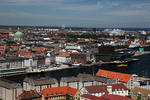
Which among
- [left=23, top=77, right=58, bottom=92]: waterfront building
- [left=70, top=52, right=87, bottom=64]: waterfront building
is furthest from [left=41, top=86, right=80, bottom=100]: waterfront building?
[left=70, top=52, right=87, bottom=64]: waterfront building

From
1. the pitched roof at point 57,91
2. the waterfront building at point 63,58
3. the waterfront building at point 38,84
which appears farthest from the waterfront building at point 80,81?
the waterfront building at point 63,58

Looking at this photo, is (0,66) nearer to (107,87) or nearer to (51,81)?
(51,81)

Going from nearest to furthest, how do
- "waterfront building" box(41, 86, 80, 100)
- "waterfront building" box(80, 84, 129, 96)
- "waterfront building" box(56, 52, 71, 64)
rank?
"waterfront building" box(41, 86, 80, 100) → "waterfront building" box(80, 84, 129, 96) → "waterfront building" box(56, 52, 71, 64)

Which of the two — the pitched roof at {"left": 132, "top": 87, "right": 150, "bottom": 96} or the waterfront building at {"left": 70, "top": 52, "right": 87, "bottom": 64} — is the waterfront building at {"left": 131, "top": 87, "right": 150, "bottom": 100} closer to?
the pitched roof at {"left": 132, "top": 87, "right": 150, "bottom": 96}

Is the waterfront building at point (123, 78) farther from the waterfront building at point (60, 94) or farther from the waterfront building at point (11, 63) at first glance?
the waterfront building at point (11, 63)

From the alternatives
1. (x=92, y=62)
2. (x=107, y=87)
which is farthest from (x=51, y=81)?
(x=92, y=62)

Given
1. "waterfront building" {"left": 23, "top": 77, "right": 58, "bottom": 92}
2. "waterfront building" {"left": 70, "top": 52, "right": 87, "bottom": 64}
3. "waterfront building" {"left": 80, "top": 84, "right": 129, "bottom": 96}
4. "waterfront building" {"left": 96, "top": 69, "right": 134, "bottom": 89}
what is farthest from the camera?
"waterfront building" {"left": 70, "top": 52, "right": 87, "bottom": 64}

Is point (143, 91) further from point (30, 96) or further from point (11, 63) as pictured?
point (11, 63)

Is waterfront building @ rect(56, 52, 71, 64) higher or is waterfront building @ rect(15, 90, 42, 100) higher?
waterfront building @ rect(15, 90, 42, 100)
